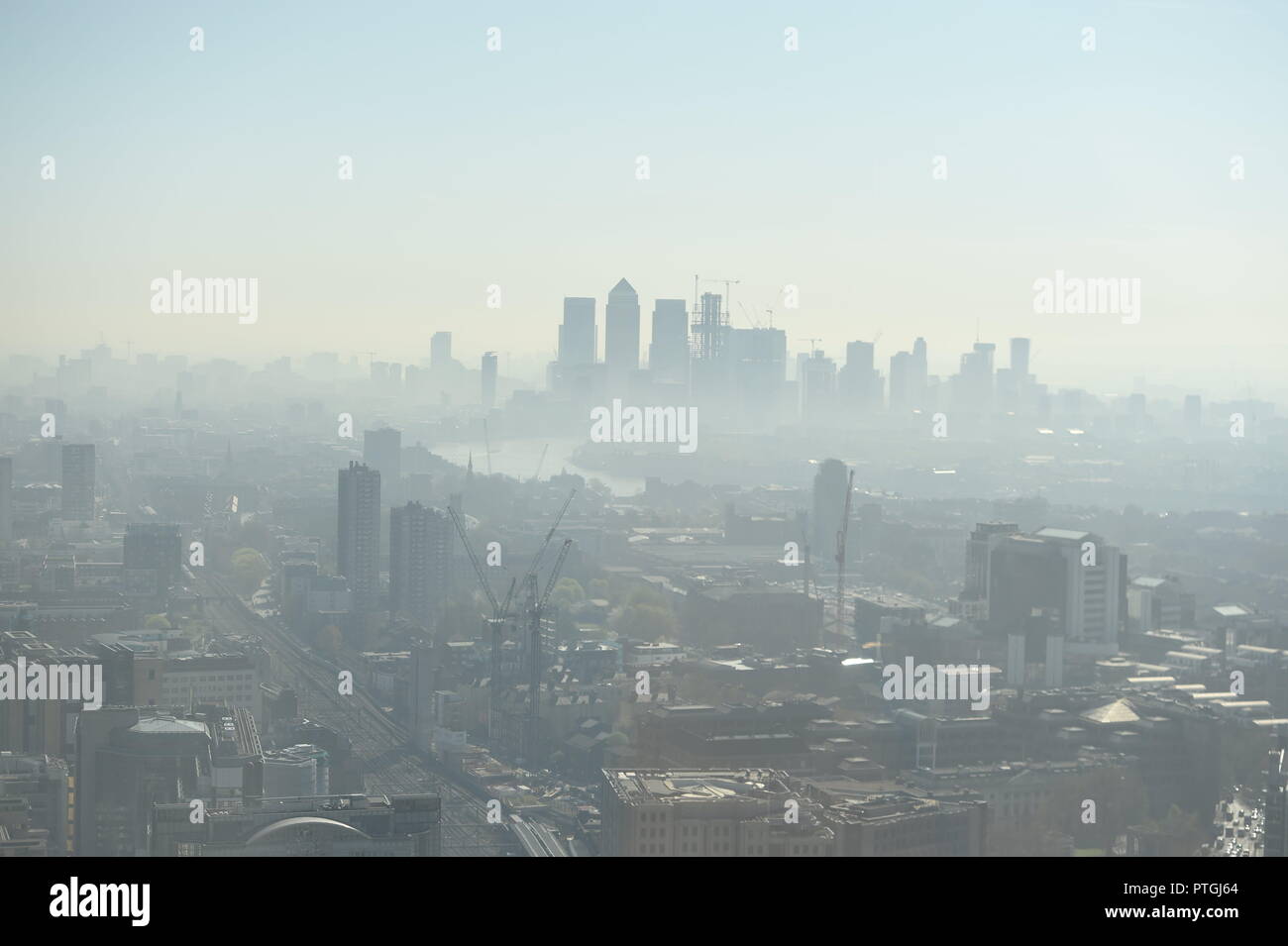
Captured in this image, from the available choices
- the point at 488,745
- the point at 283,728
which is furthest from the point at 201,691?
the point at 488,745

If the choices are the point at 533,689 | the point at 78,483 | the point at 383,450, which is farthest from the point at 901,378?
the point at 533,689

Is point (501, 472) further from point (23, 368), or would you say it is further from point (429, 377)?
point (23, 368)
